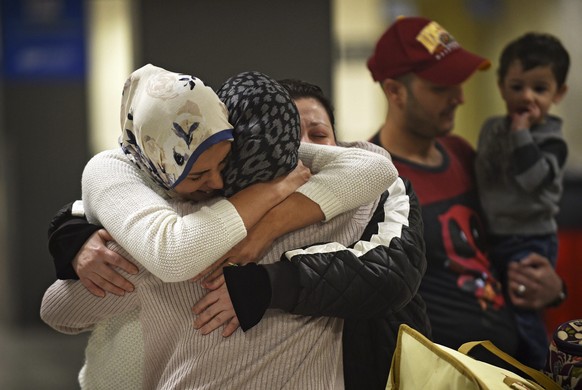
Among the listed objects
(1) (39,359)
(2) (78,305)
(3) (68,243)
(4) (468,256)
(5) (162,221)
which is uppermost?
(5) (162,221)

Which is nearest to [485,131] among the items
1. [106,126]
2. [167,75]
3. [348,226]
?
[348,226]

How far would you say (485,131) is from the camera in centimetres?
252

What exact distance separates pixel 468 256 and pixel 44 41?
198 inches

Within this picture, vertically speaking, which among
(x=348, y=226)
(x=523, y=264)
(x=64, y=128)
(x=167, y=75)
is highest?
(x=167, y=75)

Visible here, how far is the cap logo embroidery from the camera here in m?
2.34

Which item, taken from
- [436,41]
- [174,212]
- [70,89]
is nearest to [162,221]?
[174,212]

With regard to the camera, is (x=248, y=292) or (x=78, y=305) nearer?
→ (x=248, y=292)

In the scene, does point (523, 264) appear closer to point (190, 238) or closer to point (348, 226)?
point (348, 226)

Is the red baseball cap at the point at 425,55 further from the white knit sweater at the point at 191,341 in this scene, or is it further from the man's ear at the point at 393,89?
the white knit sweater at the point at 191,341

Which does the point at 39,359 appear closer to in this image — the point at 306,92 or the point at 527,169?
the point at 527,169

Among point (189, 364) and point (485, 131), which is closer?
point (189, 364)

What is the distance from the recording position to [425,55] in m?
2.34

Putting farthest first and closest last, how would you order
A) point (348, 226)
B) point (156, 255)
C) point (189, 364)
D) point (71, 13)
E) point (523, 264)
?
point (71, 13), point (523, 264), point (348, 226), point (189, 364), point (156, 255)

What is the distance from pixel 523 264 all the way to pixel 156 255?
1.31 metres
